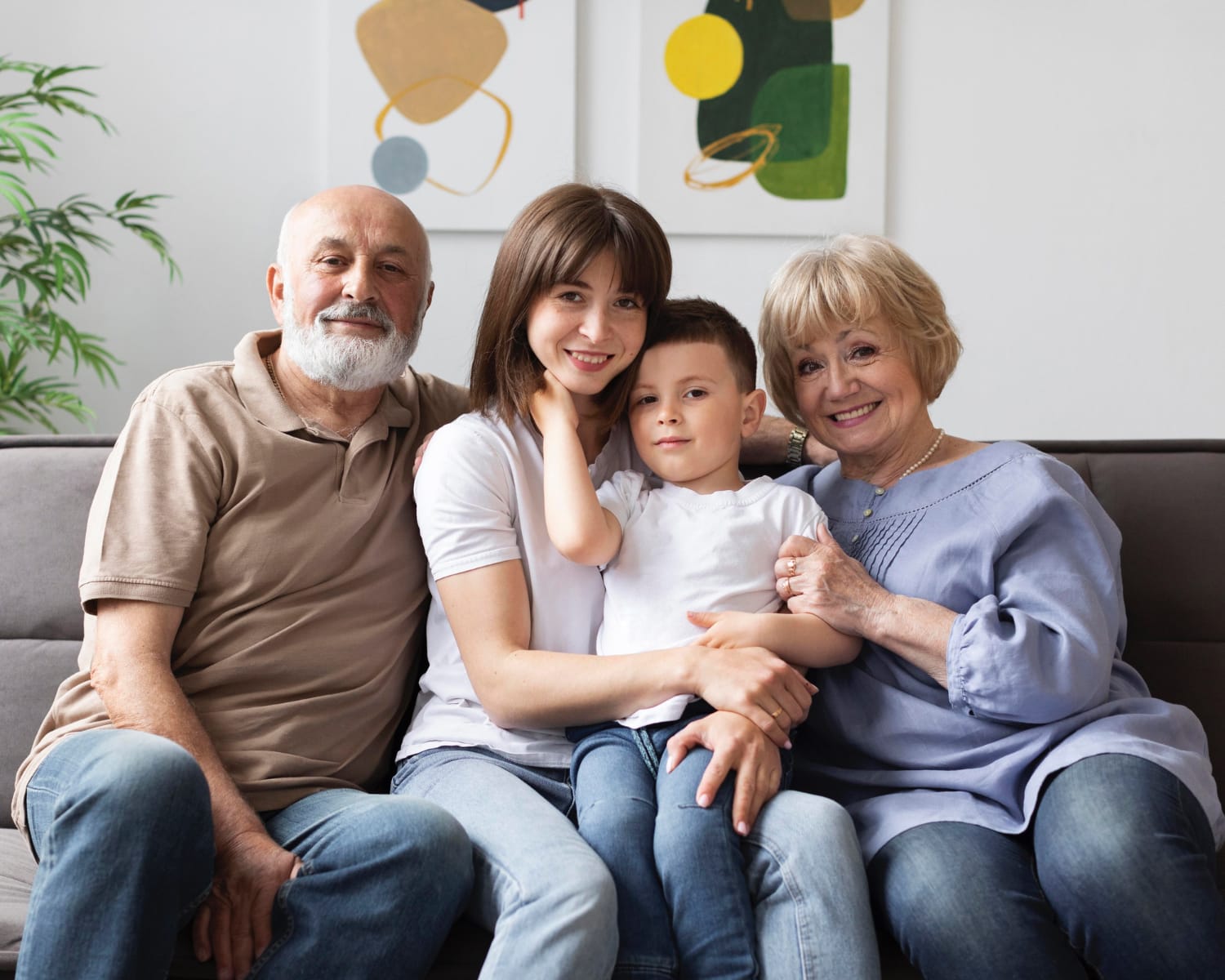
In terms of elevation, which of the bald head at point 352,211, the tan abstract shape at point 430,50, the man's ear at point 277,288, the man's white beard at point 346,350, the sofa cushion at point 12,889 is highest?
the tan abstract shape at point 430,50

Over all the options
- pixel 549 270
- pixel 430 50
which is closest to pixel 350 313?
pixel 549 270

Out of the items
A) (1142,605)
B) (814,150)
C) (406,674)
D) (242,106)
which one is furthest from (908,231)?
(406,674)

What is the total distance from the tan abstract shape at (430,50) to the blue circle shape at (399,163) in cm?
7

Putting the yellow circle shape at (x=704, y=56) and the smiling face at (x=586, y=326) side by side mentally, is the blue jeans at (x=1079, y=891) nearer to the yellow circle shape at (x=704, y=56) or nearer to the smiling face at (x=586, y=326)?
→ the smiling face at (x=586, y=326)

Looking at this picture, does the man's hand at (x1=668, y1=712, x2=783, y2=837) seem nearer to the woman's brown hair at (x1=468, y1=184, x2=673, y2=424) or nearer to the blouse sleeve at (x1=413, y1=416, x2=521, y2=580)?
the blouse sleeve at (x1=413, y1=416, x2=521, y2=580)

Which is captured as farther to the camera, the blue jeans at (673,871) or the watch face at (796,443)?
the watch face at (796,443)

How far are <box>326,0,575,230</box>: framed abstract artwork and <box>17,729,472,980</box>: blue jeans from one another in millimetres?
1891

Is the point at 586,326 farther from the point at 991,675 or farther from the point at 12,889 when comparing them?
the point at 12,889

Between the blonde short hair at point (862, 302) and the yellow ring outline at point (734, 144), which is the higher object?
the yellow ring outline at point (734, 144)

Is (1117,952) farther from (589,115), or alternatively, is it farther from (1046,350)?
(589,115)

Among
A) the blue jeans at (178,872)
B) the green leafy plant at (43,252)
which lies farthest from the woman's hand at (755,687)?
the green leafy plant at (43,252)

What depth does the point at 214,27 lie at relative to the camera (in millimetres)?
2863

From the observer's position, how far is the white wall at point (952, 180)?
288 cm

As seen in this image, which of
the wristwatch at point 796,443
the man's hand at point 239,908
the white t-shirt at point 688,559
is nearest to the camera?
the man's hand at point 239,908
